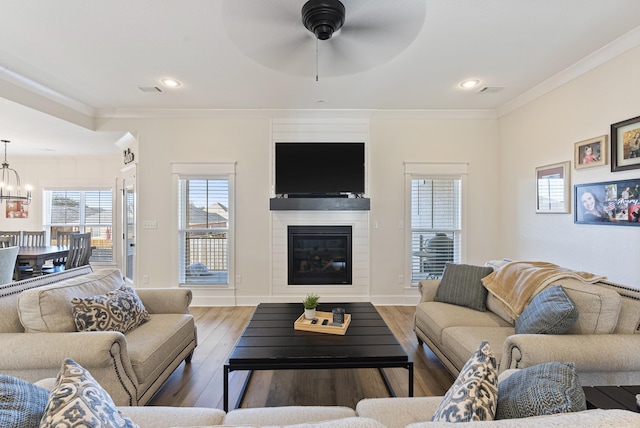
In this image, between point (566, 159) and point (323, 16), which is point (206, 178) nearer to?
point (323, 16)

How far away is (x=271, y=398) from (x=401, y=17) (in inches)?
98.3

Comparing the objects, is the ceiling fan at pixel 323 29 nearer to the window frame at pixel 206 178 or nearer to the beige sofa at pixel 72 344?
the beige sofa at pixel 72 344

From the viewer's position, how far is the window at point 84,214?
252 inches

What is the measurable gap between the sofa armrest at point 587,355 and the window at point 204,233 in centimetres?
369

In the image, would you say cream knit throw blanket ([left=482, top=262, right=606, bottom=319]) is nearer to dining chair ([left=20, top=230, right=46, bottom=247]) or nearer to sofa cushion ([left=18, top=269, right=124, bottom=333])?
sofa cushion ([left=18, top=269, right=124, bottom=333])

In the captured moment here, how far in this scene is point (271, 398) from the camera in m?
2.14

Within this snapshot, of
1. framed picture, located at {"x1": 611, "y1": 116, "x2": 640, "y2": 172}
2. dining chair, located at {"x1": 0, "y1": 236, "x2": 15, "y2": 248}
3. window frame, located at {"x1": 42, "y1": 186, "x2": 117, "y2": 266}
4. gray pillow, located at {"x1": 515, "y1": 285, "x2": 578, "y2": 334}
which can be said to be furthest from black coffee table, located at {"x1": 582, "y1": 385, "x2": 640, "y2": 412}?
window frame, located at {"x1": 42, "y1": 186, "x2": 117, "y2": 266}

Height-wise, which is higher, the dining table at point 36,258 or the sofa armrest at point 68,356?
the dining table at point 36,258

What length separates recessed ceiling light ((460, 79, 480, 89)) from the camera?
3359 millimetres

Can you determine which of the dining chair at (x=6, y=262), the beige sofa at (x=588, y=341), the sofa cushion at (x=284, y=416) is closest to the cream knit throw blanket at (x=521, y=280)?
the beige sofa at (x=588, y=341)

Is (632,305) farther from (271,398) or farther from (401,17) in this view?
(271,398)

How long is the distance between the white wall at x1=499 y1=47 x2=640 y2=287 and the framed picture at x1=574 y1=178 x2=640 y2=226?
56 mm

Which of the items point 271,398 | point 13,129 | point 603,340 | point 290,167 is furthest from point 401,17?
point 13,129

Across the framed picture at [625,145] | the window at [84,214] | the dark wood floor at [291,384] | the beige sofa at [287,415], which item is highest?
the framed picture at [625,145]
